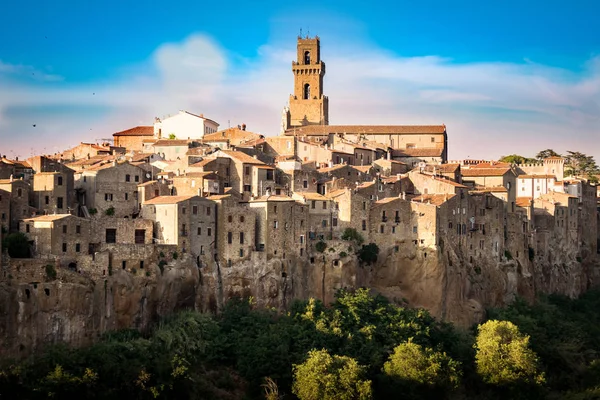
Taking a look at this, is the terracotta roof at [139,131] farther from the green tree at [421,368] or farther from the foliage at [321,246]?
the green tree at [421,368]

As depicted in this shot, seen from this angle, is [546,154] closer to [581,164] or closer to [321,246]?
[581,164]

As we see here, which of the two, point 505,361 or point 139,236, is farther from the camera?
point 505,361

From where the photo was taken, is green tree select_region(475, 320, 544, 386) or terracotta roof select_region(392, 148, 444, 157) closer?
A: green tree select_region(475, 320, 544, 386)

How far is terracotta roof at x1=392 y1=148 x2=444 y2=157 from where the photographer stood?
321ft

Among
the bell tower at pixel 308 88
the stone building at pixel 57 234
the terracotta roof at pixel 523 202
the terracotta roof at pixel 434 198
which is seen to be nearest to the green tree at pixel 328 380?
the stone building at pixel 57 234

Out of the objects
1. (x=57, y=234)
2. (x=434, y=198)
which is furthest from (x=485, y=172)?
(x=57, y=234)

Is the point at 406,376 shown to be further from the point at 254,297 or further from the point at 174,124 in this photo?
the point at 174,124

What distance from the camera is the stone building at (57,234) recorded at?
60000 millimetres

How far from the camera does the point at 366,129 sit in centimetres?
10162

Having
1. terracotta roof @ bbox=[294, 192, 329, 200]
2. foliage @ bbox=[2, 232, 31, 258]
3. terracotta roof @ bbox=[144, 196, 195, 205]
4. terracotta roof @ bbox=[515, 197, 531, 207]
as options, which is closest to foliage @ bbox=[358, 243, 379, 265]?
terracotta roof @ bbox=[294, 192, 329, 200]

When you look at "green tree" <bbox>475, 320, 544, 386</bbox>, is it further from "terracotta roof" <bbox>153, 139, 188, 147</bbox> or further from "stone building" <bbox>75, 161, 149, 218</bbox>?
"terracotta roof" <bbox>153, 139, 188, 147</bbox>

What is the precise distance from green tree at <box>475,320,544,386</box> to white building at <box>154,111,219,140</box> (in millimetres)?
35576

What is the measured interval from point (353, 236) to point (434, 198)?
7.27 meters

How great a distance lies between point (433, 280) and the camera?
72.7m
